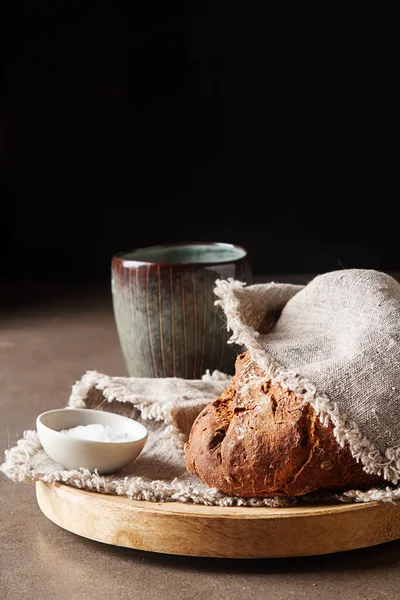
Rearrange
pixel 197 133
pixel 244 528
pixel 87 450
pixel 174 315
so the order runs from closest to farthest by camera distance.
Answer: pixel 244 528
pixel 87 450
pixel 174 315
pixel 197 133

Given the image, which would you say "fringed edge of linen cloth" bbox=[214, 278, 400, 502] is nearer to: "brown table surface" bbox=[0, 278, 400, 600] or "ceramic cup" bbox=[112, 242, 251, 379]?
"brown table surface" bbox=[0, 278, 400, 600]

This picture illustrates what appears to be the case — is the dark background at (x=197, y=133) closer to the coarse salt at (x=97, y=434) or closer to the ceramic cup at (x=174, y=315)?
the ceramic cup at (x=174, y=315)

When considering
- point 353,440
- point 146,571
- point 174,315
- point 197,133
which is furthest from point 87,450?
point 197,133

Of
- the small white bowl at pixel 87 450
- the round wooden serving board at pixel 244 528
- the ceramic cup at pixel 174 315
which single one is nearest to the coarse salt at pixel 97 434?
the small white bowl at pixel 87 450

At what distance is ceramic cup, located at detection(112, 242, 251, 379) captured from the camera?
184 cm

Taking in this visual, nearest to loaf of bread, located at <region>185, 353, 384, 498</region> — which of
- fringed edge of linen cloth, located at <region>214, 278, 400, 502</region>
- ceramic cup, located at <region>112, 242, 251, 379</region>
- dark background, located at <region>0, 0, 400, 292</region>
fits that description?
fringed edge of linen cloth, located at <region>214, 278, 400, 502</region>

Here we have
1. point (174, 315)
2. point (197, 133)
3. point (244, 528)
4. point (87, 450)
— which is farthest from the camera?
point (197, 133)

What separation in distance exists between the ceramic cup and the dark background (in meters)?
2.05

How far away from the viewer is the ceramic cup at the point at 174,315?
184cm

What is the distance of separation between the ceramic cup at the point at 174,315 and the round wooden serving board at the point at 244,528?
28.4 inches

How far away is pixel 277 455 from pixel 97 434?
Result: 12.6 inches

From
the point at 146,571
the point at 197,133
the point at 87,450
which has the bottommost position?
the point at 146,571

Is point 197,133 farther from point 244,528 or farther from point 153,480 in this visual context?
point 244,528

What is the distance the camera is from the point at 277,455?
3.72 ft
